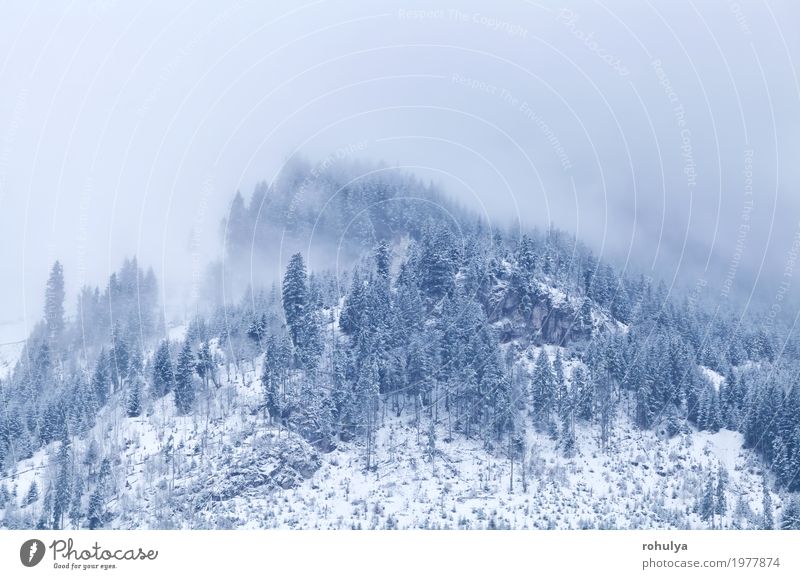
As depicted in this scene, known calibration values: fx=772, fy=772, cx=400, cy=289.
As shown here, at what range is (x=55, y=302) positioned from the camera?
113 m

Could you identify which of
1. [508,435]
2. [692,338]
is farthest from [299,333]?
[692,338]

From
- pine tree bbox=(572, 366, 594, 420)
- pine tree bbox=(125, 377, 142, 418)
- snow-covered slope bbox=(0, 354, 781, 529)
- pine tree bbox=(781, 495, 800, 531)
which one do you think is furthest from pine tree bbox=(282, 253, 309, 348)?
pine tree bbox=(781, 495, 800, 531)

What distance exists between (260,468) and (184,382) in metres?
16.2

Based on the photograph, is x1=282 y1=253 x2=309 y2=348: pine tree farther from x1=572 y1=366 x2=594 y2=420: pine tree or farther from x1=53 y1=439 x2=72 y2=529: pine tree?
x1=572 y1=366 x2=594 y2=420: pine tree

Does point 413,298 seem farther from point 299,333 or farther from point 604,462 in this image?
point 604,462

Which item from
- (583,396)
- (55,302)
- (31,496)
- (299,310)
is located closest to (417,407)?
(583,396)

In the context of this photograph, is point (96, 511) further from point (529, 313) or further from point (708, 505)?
point (529, 313)

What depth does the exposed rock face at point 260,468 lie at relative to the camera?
64.4 m

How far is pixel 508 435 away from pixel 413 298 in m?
21.0

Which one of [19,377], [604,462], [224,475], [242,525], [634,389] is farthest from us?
[19,377]

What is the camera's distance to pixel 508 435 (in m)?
76.4

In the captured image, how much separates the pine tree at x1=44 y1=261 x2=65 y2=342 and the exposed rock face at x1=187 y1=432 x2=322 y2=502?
5582 centimetres

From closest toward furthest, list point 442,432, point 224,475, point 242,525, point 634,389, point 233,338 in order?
point 242,525 < point 224,475 < point 442,432 < point 634,389 < point 233,338

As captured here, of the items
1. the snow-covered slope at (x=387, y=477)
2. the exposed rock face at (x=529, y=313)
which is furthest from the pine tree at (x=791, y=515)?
the exposed rock face at (x=529, y=313)
